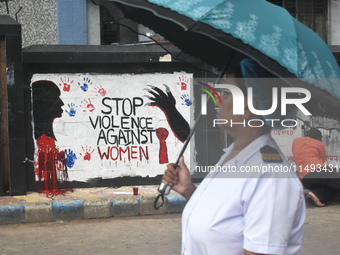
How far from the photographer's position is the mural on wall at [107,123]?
873 cm

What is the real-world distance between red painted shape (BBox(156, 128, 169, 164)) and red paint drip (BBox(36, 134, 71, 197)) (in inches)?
62.8

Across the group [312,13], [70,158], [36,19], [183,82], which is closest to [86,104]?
[70,158]

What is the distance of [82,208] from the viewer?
25.3ft

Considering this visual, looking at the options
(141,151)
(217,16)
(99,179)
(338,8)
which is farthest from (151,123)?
(338,8)

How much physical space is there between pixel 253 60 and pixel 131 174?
7119 millimetres

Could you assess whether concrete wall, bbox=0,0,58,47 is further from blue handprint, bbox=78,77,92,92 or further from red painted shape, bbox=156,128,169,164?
red painted shape, bbox=156,128,169,164

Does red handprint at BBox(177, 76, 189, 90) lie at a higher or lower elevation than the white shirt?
higher

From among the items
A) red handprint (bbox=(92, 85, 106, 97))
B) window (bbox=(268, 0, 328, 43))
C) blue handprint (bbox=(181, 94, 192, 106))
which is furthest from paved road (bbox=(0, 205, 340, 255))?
window (bbox=(268, 0, 328, 43))

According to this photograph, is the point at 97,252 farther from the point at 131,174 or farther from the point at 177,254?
the point at 131,174

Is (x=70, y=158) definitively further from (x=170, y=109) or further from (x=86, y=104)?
(x=170, y=109)

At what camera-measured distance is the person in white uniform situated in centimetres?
185

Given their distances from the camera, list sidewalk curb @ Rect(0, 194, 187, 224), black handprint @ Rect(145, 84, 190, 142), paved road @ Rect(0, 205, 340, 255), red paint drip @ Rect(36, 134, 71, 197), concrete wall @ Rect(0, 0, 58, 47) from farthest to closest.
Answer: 1. concrete wall @ Rect(0, 0, 58, 47)
2. black handprint @ Rect(145, 84, 190, 142)
3. red paint drip @ Rect(36, 134, 71, 197)
4. sidewalk curb @ Rect(0, 194, 187, 224)
5. paved road @ Rect(0, 205, 340, 255)

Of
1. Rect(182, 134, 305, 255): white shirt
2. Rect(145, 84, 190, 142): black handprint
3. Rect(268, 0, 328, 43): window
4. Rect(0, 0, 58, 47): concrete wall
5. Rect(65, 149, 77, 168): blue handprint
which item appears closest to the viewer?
Rect(182, 134, 305, 255): white shirt

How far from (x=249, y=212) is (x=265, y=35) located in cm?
71
